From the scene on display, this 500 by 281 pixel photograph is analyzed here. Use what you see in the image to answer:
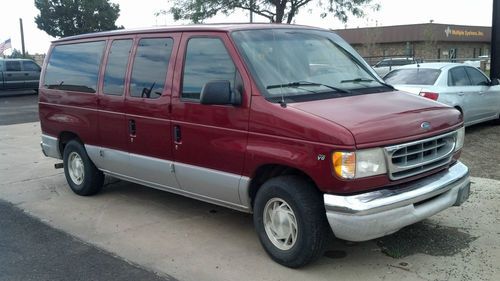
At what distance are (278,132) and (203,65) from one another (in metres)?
1.18

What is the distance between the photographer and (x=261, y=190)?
4.42 metres

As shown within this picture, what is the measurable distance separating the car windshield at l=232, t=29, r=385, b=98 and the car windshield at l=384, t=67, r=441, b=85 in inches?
194

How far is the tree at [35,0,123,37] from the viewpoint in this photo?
4288cm

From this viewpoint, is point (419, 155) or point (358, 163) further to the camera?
point (419, 155)

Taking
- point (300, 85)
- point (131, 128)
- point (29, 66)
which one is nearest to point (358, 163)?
point (300, 85)

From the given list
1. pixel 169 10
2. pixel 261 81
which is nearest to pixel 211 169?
pixel 261 81

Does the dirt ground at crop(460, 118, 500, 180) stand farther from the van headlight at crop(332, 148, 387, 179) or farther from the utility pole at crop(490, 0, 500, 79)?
the van headlight at crop(332, 148, 387, 179)

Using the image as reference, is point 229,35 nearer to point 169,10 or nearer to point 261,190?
point 261,190

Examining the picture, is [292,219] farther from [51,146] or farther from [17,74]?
[17,74]

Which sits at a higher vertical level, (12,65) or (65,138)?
(12,65)

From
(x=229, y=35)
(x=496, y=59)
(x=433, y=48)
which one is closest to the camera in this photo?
(x=229, y=35)

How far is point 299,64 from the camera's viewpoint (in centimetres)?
477

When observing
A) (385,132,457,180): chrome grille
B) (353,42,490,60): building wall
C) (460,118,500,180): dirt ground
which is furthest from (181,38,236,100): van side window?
(353,42,490,60): building wall

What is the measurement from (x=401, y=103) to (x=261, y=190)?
142 centimetres
